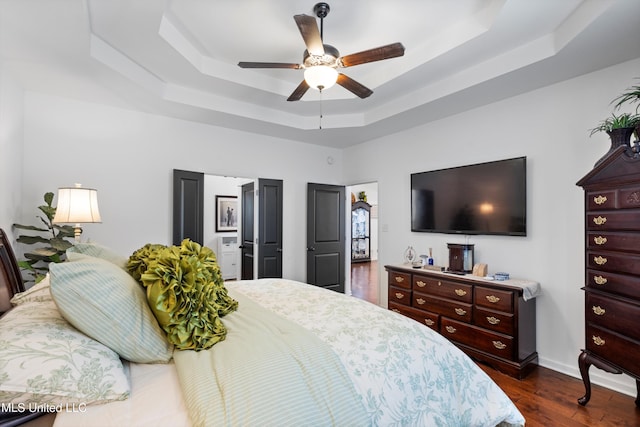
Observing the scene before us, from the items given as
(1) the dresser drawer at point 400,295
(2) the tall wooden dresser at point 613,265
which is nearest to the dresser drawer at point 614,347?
(2) the tall wooden dresser at point 613,265

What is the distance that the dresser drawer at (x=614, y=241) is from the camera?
192 centimetres

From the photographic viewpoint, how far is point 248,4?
2.28 metres

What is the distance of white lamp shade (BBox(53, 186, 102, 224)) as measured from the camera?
2604 millimetres

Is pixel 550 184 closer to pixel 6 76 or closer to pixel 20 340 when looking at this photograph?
pixel 20 340

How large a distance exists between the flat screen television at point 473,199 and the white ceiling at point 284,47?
748mm

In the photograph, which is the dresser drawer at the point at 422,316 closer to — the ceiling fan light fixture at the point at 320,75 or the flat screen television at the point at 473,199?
the flat screen television at the point at 473,199

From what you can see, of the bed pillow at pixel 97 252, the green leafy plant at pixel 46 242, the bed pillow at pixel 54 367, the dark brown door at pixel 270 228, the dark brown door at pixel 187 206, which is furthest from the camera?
the dark brown door at pixel 270 228

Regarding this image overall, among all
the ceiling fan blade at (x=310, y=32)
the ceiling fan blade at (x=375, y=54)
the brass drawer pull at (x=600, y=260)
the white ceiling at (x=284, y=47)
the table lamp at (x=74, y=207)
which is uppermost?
the white ceiling at (x=284, y=47)

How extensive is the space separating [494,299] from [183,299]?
2.69 m

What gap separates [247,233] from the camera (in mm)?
5074

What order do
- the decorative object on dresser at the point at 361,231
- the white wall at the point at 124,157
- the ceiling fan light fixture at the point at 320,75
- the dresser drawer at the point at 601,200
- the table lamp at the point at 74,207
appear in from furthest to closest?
the decorative object on dresser at the point at 361,231 → the white wall at the point at 124,157 → the table lamp at the point at 74,207 → the ceiling fan light fixture at the point at 320,75 → the dresser drawer at the point at 601,200

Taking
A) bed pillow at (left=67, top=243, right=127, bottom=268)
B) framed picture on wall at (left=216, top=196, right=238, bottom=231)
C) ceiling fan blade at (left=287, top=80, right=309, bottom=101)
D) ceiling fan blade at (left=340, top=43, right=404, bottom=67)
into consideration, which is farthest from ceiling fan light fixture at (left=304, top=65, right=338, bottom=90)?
framed picture on wall at (left=216, top=196, right=238, bottom=231)

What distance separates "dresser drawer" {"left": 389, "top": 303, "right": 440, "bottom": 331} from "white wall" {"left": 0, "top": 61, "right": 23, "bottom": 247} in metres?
3.82

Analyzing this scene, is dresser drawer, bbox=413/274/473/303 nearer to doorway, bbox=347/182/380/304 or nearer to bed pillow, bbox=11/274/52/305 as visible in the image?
bed pillow, bbox=11/274/52/305
